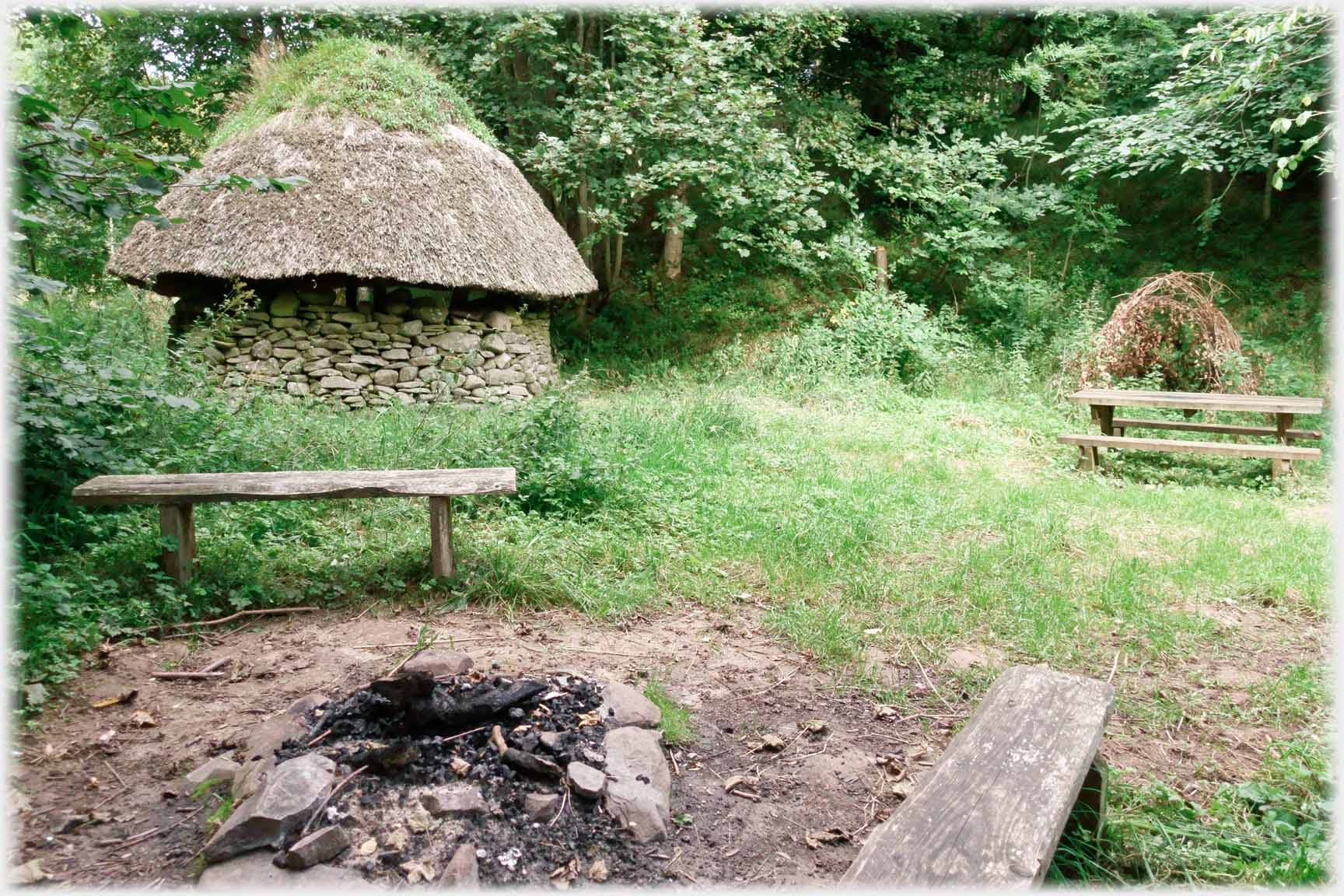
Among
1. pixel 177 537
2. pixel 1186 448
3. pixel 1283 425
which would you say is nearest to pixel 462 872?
pixel 177 537

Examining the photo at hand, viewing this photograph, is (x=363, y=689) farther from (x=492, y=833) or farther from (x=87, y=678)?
(x=87, y=678)

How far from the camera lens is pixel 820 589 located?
14.1 ft

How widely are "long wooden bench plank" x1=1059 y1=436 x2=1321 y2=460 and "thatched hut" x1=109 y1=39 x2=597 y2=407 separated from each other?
5.74 meters

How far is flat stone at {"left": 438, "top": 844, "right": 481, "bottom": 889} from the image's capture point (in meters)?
2.12

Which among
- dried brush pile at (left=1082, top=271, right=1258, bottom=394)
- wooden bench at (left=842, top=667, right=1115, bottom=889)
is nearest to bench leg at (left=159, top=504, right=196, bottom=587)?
wooden bench at (left=842, top=667, right=1115, bottom=889)

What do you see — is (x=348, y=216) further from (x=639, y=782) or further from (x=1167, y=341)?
(x=1167, y=341)

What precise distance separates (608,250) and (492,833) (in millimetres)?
11304

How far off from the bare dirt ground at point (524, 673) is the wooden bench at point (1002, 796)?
0.57 m

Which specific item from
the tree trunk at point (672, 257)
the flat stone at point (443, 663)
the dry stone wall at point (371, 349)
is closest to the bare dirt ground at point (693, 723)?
the flat stone at point (443, 663)

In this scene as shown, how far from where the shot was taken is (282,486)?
13.4 ft

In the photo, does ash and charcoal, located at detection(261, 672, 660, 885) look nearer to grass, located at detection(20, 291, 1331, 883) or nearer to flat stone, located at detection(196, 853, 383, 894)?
flat stone, located at detection(196, 853, 383, 894)

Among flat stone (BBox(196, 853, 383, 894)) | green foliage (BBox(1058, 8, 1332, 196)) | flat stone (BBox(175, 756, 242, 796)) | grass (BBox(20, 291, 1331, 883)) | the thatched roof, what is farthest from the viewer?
the thatched roof

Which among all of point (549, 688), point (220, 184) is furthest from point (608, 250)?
point (549, 688)

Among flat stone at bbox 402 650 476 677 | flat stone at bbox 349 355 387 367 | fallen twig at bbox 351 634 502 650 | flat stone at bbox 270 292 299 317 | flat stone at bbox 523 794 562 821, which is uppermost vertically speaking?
flat stone at bbox 270 292 299 317
